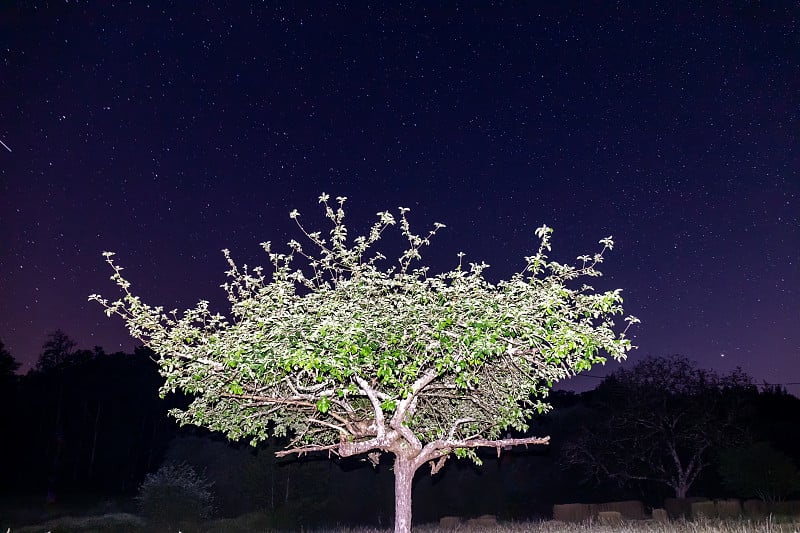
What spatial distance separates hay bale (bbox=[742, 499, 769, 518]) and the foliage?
18.6 ft

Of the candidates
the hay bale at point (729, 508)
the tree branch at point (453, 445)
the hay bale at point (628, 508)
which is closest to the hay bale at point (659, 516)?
the hay bale at point (729, 508)

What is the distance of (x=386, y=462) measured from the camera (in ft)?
202

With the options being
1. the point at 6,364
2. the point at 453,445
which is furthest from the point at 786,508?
the point at 6,364

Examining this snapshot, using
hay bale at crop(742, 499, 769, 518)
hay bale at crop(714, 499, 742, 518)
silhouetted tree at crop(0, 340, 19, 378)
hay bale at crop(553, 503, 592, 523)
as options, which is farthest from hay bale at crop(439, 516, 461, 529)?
silhouetted tree at crop(0, 340, 19, 378)

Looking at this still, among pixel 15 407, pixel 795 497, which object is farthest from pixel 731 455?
pixel 15 407

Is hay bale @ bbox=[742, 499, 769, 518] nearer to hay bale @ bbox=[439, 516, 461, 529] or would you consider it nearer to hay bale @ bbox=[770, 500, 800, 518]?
hay bale @ bbox=[770, 500, 800, 518]

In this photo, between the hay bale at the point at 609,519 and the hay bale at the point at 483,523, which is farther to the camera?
the hay bale at the point at 483,523

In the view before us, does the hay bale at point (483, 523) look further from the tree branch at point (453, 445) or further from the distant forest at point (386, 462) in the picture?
the tree branch at point (453, 445)

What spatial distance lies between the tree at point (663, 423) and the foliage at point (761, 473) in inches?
157

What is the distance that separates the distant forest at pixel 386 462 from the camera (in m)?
49.3

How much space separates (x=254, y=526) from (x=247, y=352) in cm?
3395

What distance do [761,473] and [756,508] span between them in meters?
8.08

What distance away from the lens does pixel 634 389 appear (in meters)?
51.5

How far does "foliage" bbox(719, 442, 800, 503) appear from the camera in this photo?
42.6 meters
